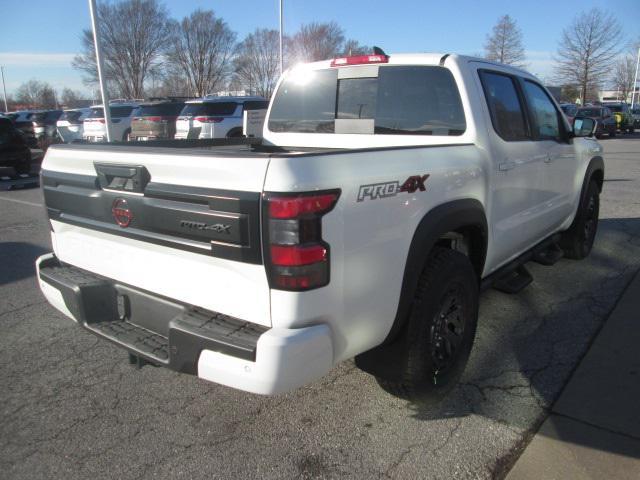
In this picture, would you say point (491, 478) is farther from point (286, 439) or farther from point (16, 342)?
point (16, 342)

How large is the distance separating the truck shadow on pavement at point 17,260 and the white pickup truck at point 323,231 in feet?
8.45

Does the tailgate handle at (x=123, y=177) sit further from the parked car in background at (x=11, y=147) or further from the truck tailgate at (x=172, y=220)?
the parked car in background at (x=11, y=147)

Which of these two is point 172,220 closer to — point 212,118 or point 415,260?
point 415,260

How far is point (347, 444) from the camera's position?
100 inches

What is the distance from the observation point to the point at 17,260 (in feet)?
18.8

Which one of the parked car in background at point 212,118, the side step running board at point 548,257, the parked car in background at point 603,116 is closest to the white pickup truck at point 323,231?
the side step running board at point 548,257

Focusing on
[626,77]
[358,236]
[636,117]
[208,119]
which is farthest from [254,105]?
[626,77]

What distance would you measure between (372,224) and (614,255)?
4.79 metres

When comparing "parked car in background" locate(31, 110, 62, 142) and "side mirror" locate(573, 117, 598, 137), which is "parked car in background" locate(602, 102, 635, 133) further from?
"parked car in background" locate(31, 110, 62, 142)

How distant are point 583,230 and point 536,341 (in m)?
2.21

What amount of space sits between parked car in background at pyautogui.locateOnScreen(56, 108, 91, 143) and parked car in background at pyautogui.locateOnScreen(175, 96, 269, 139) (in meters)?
5.79

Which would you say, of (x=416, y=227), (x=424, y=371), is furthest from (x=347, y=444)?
(x=416, y=227)

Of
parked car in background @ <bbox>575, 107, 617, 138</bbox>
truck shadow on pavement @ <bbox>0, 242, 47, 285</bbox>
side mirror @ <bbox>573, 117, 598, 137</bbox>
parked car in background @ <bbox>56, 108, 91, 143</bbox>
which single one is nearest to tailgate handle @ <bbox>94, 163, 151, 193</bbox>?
truck shadow on pavement @ <bbox>0, 242, 47, 285</bbox>

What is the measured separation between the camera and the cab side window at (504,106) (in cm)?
332
